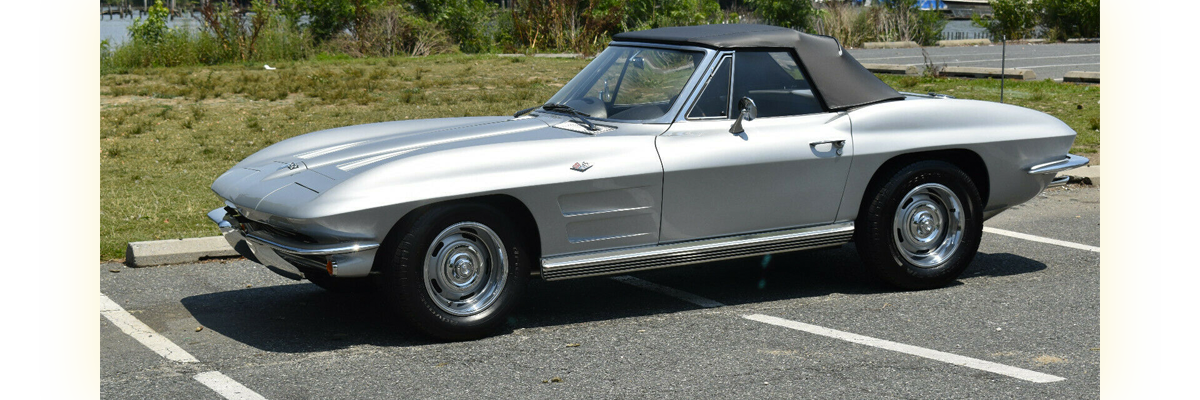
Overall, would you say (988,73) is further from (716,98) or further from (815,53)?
(716,98)

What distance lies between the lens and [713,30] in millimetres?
6320

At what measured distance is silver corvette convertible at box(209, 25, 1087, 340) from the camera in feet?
16.7

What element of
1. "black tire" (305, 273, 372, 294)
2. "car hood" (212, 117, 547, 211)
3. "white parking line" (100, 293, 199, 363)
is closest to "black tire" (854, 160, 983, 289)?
"car hood" (212, 117, 547, 211)

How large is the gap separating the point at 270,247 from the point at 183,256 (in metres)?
2.11

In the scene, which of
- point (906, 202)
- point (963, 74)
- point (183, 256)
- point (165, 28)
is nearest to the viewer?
point (906, 202)

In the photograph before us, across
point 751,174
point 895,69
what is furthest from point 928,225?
point 895,69

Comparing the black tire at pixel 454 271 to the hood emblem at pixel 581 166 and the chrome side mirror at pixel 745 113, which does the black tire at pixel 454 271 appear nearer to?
the hood emblem at pixel 581 166

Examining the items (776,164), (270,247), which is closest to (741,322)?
(776,164)

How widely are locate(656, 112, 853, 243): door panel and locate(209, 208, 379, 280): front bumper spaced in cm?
147

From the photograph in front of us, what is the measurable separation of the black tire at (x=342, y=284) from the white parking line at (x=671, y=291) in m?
1.44

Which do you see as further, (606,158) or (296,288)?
(296,288)

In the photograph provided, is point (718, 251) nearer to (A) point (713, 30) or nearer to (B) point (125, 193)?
(A) point (713, 30)

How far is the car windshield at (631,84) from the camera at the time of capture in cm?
593

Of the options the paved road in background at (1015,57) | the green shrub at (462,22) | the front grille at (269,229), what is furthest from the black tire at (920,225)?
the green shrub at (462,22)
